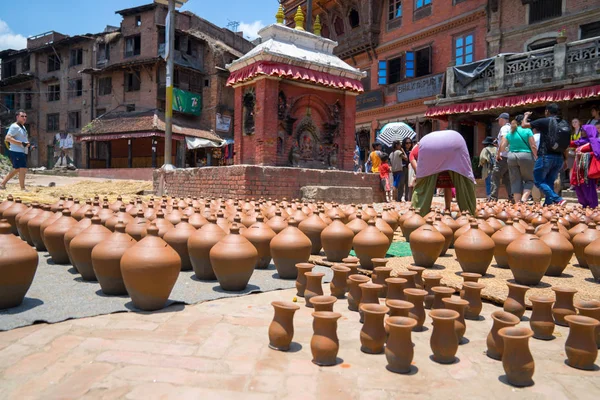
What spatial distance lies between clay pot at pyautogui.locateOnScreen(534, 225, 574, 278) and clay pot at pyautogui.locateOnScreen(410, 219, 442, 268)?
0.80 metres

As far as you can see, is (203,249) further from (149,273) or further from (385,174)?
(385,174)

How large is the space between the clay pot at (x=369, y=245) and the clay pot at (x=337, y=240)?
0.67 ft

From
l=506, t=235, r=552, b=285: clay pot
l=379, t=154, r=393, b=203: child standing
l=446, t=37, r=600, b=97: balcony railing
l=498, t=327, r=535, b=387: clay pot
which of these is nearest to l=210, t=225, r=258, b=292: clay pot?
l=498, t=327, r=535, b=387: clay pot

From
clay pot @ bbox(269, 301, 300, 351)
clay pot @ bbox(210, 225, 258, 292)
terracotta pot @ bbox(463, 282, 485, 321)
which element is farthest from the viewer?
clay pot @ bbox(210, 225, 258, 292)

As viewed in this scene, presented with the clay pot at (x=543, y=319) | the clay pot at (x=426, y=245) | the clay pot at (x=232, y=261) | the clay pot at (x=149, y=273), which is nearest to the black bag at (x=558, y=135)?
the clay pot at (x=426, y=245)

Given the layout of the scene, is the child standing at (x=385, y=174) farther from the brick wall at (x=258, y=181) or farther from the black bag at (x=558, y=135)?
the black bag at (x=558, y=135)

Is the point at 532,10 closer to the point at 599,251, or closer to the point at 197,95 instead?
the point at 599,251

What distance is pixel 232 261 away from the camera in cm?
307

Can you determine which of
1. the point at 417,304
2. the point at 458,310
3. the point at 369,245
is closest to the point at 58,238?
the point at 369,245

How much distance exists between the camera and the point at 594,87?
34.8 feet

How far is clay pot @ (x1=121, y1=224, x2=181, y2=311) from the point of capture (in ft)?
8.57

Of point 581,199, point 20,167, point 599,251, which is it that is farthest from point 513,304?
point 20,167

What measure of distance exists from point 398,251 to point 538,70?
1009 centimetres

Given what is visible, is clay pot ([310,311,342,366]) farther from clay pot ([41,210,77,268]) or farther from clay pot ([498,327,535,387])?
clay pot ([41,210,77,268])
